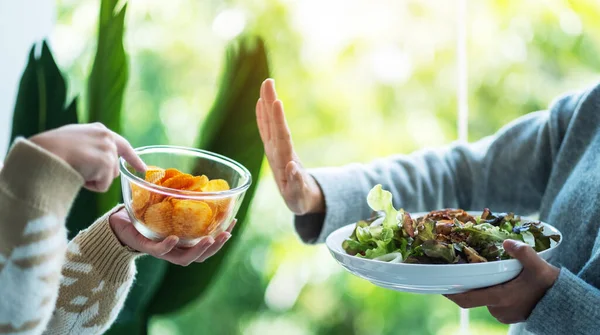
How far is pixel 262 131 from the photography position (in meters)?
1.23

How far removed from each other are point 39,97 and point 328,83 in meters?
0.78

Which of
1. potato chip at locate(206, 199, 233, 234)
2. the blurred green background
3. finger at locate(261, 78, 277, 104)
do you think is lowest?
the blurred green background

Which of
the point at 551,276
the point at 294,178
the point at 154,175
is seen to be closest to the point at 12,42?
the point at 294,178

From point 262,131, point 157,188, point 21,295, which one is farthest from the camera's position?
point 262,131

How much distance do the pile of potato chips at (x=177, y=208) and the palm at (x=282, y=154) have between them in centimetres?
33

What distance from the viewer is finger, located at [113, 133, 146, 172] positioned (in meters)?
0.80

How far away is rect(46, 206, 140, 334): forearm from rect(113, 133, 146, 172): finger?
17cm

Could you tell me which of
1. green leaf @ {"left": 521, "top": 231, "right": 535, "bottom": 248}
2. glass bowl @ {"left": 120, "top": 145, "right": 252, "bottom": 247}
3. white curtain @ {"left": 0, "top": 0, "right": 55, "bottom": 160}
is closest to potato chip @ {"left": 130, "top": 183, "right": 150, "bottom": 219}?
glass bowl @ {"left": 120, "top": 145, "right": 252, "bottom": 247}

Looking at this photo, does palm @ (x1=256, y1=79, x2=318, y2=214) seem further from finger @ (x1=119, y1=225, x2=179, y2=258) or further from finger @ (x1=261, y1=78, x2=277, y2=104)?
finger @ (x1=119, y1=225, x2=179, y2=258)

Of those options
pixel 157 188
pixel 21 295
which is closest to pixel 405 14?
pixel 157 188

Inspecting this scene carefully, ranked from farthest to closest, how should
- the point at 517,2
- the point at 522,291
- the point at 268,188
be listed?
the point at 268,188 → the point at 517,2 → the point at 522,291

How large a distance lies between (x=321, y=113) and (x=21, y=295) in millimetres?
1313

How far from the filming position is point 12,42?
1688mm

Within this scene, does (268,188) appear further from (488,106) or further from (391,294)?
(488,106)
